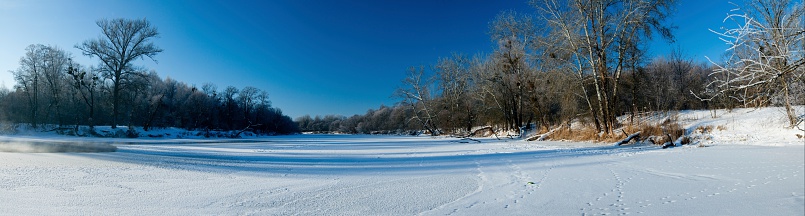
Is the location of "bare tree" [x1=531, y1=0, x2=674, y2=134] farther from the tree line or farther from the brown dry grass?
the tree line

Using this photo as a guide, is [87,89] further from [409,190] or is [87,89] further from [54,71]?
[409,190]

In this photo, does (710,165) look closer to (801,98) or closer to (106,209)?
(801,98)

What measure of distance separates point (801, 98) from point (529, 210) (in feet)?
13.1

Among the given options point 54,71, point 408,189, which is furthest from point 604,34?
point 54,71

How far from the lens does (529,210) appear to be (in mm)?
3141

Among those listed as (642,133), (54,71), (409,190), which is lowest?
(409,190)

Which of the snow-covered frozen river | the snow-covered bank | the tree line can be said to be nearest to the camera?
the snow-covered frozen river

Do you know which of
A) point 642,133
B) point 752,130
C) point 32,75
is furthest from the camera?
point 32,75

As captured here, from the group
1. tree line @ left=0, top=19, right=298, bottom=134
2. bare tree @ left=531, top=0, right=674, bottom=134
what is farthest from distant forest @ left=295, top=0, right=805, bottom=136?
tree line @ left=0, top=19, right=298, bottom=134

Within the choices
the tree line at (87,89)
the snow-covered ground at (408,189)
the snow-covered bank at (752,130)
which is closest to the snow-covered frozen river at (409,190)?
the snow-covered ground at (408,189)

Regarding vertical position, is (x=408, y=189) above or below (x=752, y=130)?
below

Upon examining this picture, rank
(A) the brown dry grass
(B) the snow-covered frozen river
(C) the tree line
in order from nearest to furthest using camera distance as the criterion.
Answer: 1. (B) the snow-covered frozen river
2. (A) the brown dry grass
3. (C) the tree line

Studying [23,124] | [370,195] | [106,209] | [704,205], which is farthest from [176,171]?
[23,124]

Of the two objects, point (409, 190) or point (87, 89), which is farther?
point (87, 89)
